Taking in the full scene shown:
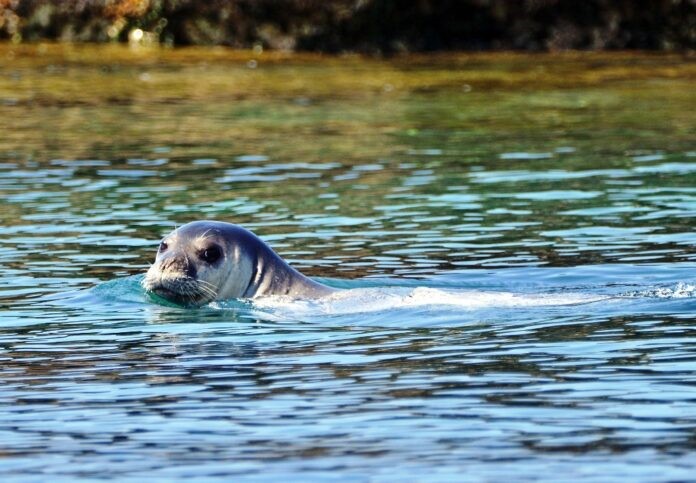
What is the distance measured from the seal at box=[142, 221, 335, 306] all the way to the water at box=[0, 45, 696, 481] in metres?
0.14

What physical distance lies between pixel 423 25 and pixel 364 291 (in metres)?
24.6

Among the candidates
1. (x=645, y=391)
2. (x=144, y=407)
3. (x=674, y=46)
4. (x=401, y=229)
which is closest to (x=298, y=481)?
(x=144, y=407)

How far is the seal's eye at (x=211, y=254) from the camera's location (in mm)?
10961

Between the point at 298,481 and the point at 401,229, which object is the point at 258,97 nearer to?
the point at 401,229

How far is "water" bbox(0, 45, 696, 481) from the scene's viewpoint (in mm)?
7176

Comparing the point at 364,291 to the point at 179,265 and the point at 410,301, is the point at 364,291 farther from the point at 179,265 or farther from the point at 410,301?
the point at 179,265

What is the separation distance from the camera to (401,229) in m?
14.4

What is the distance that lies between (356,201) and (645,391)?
8279 mm

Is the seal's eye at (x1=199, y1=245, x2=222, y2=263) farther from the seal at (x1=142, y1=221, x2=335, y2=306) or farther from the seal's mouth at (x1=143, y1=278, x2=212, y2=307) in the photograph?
the seal's mouth at (x1=143, y1=278, x2=212, y2=307)

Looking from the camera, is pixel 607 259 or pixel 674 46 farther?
pixel 674 46

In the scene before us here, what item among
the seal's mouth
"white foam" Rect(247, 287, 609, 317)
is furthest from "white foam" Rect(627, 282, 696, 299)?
the seal's mouth

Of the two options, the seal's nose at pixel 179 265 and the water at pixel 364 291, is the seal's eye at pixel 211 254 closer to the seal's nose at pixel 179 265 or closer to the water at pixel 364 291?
the seal's nose at pixel 179 265

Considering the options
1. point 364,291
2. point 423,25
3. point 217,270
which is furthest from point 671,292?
point 423,25

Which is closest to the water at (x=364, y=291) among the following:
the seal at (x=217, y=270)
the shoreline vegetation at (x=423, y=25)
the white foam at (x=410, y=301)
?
the white foam at (x=410, y=301)
